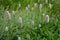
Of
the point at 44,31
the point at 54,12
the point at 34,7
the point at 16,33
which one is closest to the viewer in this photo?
the point at 16,33

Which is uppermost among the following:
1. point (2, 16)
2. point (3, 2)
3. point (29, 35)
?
point (3, 2)

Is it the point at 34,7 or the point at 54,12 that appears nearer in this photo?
the point at 34,7

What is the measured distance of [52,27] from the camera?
183 inches

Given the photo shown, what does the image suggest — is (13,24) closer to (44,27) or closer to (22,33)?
(22,33)

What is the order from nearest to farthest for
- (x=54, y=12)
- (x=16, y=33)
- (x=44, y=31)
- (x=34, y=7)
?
(x=16, y=33) → (x=44, y=31) → (x=34, y=7) → (x=54, y=12)

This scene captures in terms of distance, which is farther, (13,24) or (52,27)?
(52,27)

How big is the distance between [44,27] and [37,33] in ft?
0.76

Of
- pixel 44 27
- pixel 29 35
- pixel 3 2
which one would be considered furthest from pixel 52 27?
pixel 3 2

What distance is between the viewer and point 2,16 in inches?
182

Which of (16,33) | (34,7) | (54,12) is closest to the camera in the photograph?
(16,33)

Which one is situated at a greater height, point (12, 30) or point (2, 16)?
point (2, 16)

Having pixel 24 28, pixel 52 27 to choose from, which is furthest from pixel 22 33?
pixel 52 27

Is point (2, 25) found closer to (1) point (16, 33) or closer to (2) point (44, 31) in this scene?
(1) point (16, 33)

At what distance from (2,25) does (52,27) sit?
1111 millimetres
